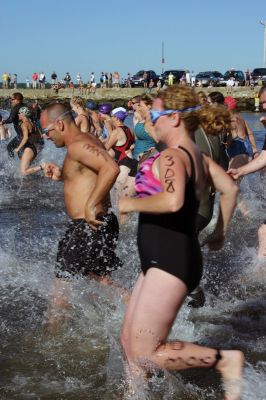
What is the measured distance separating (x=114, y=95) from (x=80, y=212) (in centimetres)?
4678

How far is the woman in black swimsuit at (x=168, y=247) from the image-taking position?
3625 millimetres

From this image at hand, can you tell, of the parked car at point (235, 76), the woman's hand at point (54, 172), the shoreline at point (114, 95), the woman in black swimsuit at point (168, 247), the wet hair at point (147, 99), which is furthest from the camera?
the parked car at point (235, 76)

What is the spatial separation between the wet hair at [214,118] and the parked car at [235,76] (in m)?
47.0

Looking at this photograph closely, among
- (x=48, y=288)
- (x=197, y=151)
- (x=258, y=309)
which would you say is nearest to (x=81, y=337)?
(x=48, y=288)

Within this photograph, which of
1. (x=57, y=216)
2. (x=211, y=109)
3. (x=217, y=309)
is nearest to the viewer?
(x=211, y=109)

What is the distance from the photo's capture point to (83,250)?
507cm

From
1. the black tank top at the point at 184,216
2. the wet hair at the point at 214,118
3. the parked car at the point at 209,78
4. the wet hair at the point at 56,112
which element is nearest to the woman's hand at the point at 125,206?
the black tank top at the point at 184,216

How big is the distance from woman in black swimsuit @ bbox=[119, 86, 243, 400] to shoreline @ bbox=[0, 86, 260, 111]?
124 ft

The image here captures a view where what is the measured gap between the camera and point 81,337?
529cm

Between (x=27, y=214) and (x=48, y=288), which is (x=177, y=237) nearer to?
(x=48, y=288)

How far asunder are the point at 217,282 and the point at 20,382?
2905 mm

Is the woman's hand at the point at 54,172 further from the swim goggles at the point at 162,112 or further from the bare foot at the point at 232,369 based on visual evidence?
the bare foot at the point at 232,369

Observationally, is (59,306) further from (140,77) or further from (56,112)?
(140,77)

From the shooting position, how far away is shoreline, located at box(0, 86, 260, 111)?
151 ft
